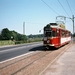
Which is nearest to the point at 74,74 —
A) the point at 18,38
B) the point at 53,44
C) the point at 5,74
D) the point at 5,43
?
the point at 5,74

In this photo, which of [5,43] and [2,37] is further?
[2,37]

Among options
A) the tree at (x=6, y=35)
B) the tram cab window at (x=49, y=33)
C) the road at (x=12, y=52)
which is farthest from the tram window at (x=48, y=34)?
the tree at (x=6, y=35)

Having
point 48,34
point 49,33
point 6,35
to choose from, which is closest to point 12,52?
point 48,34

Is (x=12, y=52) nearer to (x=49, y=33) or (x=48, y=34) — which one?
(x=48, y=34)

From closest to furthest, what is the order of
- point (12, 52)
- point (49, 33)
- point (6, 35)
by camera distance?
point (12, 52) → point (49, 33) → point (6, 35)

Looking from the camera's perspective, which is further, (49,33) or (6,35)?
(6,35)

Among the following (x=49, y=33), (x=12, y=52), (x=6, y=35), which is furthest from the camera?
(x=6, y=35)

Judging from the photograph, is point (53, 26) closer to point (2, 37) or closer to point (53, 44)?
point (53, 44)

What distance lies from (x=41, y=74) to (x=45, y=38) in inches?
584

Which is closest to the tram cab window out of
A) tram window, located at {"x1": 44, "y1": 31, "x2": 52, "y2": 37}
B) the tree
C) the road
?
tram window, located at {"x1": 44, "y1": 31, "x2": 52, "y2": 37}

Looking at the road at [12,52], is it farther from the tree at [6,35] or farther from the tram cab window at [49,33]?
the tree at [6,35]

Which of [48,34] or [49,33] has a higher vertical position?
[49,33]

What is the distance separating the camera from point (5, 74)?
32.6ft

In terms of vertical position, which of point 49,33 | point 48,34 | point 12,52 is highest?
point 49,33
